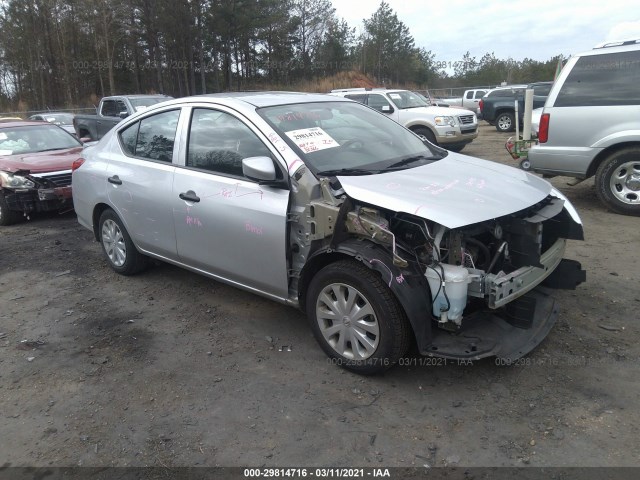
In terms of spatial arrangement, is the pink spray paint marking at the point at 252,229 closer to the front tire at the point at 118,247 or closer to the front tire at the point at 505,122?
the front tire at the point at 118,247

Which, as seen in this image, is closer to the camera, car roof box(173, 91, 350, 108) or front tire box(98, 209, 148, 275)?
car roof box(173, 91, 350, 108)

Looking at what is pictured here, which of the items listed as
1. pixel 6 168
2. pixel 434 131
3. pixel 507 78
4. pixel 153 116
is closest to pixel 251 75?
pixel 507 78

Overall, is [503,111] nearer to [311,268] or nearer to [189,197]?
[189,197]

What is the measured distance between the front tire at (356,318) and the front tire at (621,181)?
16.5 feet

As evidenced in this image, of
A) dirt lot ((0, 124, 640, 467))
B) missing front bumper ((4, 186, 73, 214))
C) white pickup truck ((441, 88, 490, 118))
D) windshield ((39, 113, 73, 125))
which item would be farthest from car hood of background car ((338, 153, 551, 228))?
white pickup truck ((441, 88, 490, 118))

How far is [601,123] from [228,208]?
530 cm

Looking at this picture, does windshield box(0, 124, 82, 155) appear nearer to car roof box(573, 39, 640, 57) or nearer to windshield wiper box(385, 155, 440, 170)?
windshield wiper box(385, 155, 440, 170)

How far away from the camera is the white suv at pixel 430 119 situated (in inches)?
484

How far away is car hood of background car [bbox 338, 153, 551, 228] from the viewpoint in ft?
9.51

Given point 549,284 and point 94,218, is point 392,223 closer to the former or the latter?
point 549,284

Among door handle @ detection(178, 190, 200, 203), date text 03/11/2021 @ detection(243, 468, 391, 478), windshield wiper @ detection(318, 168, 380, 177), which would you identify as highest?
windshield wiper @ detection(318, 168, 380, 177)

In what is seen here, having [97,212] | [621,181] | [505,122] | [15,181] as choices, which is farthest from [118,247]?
[505,122]

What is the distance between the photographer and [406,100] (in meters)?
13.8

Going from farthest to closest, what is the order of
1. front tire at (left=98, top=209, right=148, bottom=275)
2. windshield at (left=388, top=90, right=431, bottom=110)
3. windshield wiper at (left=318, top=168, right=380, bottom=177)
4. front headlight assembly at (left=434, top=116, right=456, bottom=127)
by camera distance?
windshield at (left=388, top=90, right=431, bottom=110) → front headlight assembly at (left=434, top=116, right=456, bottom=127) → front tire at (left=98, top=209, right=148, bottom=275) → windshield wiper at (left=318, top=168, right=380, bottom=177)
